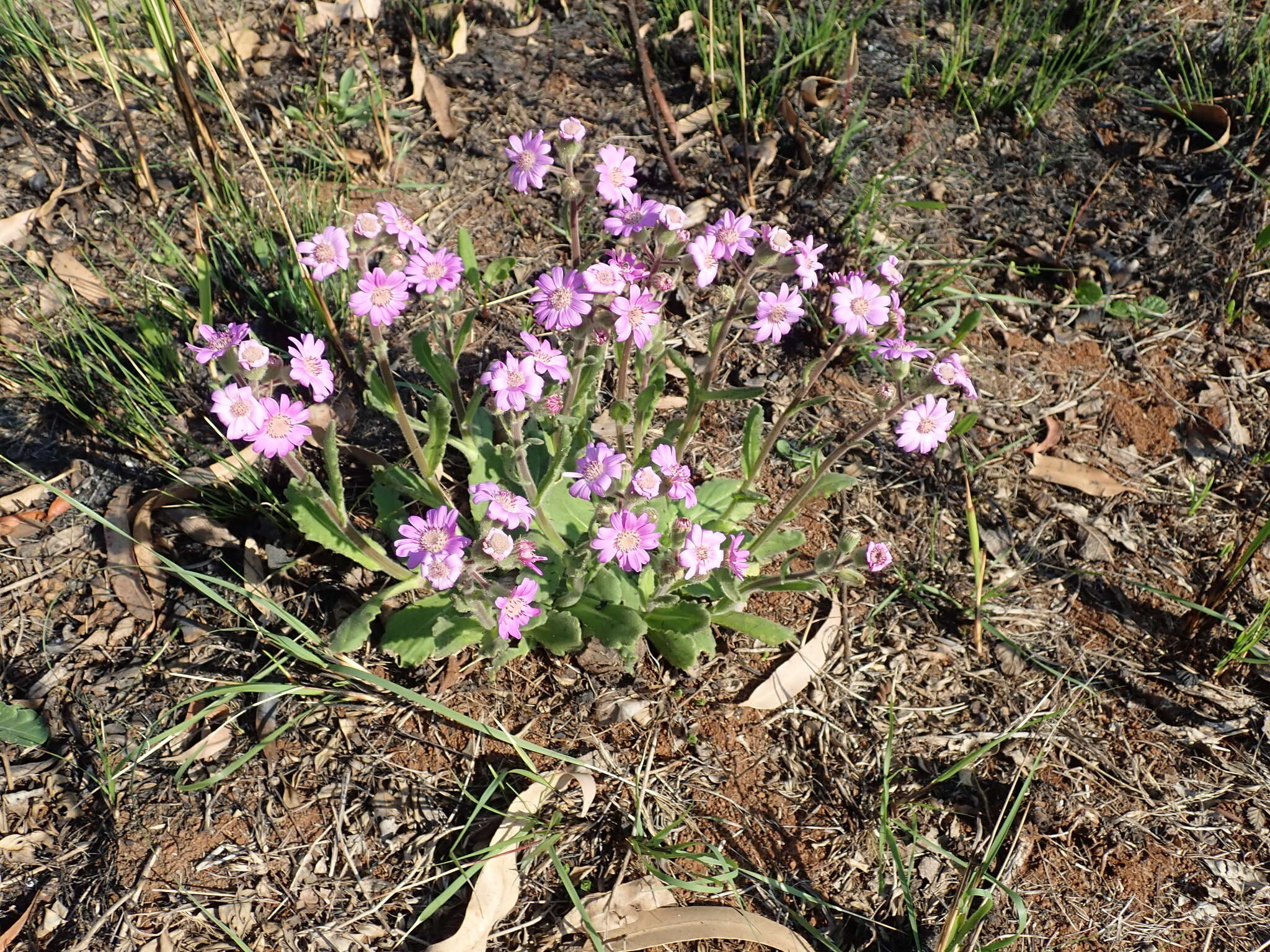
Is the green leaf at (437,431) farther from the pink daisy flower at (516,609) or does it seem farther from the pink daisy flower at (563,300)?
the pink daisy flower at (516,609)

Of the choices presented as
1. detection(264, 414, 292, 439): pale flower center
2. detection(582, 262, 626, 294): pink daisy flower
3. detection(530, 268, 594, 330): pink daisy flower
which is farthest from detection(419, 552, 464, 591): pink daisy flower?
detection(582, 262, 626, 294): pink daisy flower

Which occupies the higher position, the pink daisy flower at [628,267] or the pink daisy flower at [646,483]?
the pink daisy flower at [628,267]

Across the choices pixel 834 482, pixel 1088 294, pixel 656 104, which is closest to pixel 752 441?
pixel 834 482

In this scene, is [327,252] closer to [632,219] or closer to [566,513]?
[632,219]

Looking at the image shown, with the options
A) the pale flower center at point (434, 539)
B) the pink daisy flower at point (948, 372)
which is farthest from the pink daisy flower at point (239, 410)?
the pink daisy flower at point (948, 372)

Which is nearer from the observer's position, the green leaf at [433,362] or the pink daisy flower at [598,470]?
the pink daisy flower at [598,470]

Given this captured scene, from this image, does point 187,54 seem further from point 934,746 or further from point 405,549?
point 934,746

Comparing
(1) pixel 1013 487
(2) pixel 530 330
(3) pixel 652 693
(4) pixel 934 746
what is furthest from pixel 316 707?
(1) pixel 1013 487
